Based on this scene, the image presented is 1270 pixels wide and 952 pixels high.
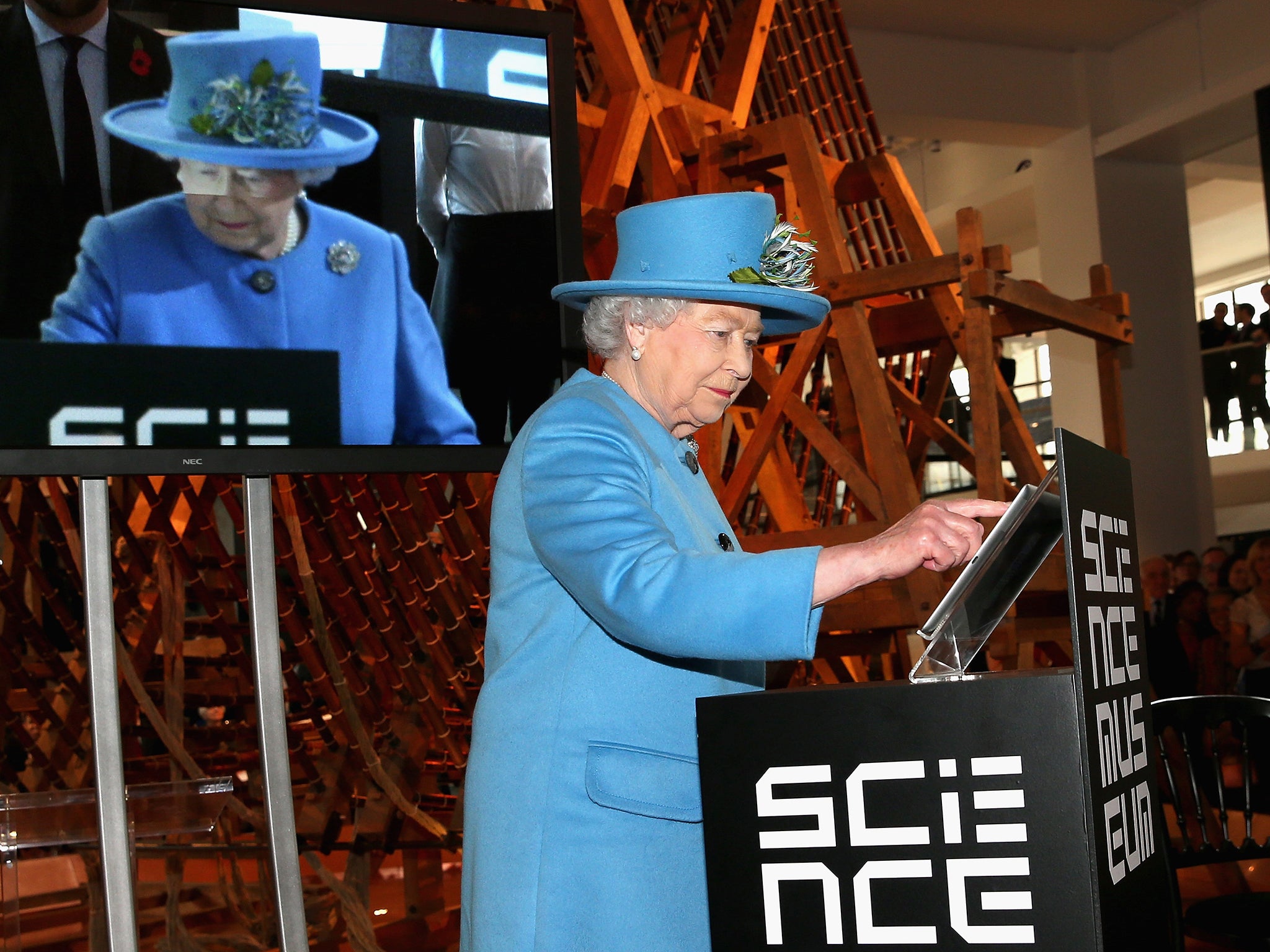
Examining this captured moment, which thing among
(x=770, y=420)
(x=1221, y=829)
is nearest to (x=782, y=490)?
(x=770, y=420)

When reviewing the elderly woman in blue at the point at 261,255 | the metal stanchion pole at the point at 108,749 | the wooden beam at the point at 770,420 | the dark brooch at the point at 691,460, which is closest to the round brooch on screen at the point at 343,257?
the elderly woman in blue at the point at 261,255

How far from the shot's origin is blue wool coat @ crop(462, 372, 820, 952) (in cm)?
116

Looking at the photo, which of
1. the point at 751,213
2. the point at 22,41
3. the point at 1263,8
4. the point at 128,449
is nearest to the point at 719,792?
the point at 751,213

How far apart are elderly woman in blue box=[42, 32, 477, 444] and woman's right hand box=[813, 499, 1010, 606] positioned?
0.91 meters

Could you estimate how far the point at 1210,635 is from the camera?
16.3 feet

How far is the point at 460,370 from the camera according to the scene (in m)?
1.91

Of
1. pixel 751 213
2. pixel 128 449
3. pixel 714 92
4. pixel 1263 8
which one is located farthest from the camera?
pixel 1263 8

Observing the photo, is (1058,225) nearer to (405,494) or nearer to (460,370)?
(405,494)

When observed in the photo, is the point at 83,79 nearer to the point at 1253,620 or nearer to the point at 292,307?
the point at 292,307

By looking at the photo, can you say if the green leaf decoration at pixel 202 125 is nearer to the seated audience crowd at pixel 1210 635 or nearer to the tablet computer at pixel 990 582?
the tablet computer at pixel 990 582

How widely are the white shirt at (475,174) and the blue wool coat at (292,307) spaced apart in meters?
0.08

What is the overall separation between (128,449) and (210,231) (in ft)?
0.98

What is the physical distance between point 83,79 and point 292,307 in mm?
372

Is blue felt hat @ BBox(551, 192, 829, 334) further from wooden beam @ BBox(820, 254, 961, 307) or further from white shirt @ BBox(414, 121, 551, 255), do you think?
wooden beam @ BBox(820, 254, 961, 307)
